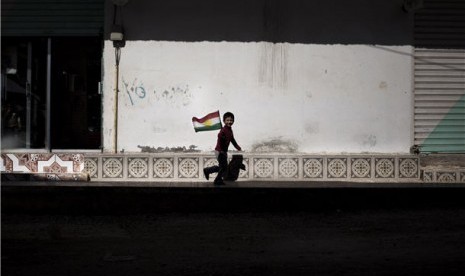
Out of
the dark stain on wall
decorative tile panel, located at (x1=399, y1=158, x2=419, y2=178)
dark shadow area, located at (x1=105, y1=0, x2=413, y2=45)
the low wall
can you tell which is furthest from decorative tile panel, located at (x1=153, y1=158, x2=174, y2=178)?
decorative tile panel, located at (x1=399, y1=158, x2=419, y2=178)

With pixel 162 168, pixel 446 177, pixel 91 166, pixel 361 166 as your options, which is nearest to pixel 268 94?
pixel 361 166

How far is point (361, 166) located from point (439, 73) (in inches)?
97.1

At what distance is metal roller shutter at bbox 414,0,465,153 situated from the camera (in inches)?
484

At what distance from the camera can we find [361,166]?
39.4ft

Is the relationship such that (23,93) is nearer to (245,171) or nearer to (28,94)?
(28,94)

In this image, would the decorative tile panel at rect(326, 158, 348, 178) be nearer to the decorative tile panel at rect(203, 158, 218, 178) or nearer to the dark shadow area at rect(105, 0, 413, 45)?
the decorative tile panel at rect(203, 158, 218, 178)
